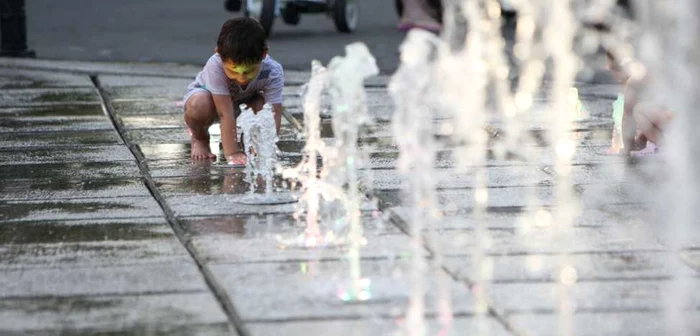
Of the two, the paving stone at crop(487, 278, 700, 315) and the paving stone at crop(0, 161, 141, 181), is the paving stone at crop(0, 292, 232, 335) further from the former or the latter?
the paving stone at crop(0, 161, 141, 181)

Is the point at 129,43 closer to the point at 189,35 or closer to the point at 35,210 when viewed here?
the point at 189,35

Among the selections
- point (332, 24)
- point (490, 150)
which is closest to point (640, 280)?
point (490, 150)

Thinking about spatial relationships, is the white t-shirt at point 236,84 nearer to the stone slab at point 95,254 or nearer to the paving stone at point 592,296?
the stone slab at point 95,254

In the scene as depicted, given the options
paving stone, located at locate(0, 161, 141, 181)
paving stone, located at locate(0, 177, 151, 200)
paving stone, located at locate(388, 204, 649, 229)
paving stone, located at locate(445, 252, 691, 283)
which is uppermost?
paving stone, located at locate(0, 161, 141, 181)

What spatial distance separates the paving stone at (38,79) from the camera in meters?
11.0

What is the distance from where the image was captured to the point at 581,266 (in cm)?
508

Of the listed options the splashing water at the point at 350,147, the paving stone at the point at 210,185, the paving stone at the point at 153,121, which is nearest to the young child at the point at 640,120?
the splashing water at the point at 350,147

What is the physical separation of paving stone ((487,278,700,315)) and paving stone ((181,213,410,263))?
64 cm

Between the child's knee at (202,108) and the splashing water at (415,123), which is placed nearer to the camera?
the splashing water at (415,123)

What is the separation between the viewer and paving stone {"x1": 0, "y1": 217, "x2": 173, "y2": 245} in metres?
5.58

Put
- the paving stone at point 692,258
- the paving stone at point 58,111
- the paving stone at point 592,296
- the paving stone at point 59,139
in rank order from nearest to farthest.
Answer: the paving stone at point 592,296 → the paving stone at point 692,258 → the paving stone at point 59,139 → the paving stone at point 58,111

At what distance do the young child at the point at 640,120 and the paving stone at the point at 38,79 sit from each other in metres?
4.85

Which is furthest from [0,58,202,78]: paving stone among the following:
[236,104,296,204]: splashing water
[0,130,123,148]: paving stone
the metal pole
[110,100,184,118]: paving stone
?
[236,104,296,204]: splashing water

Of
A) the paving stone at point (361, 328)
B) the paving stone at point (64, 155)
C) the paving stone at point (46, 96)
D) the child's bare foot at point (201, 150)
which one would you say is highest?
the paving stone at point (46, 96)
